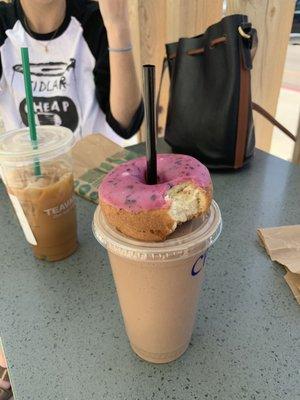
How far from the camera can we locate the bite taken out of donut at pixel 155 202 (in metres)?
0.33

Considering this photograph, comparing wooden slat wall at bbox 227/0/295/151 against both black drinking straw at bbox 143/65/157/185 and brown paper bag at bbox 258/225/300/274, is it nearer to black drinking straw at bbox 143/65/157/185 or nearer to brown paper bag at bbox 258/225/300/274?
brown paper bag at bbox 258/225/300/274

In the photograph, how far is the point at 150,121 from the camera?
0.35 meters

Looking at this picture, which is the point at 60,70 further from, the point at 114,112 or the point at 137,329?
the point at 137,329

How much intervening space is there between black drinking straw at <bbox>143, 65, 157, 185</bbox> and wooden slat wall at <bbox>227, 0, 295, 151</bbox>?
1.41 m

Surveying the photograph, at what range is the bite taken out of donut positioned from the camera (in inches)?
12.8

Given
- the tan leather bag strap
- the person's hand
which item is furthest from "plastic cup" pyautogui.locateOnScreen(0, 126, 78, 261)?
the tan leather bag strap

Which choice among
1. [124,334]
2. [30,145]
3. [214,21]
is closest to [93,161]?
[30,145]

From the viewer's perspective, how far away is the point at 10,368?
0.42 m

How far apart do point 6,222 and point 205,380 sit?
50 cm

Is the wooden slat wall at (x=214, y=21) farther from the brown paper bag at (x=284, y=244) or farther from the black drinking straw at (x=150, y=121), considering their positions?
the black drinking straw at (x=150, y=121)

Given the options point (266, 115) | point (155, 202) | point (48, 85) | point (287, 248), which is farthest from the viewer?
point (48, 85)

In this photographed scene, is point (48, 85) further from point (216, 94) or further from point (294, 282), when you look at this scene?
point (294, 282)

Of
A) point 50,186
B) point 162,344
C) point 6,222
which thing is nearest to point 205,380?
point 162,344

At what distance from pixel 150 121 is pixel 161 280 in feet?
0.55
